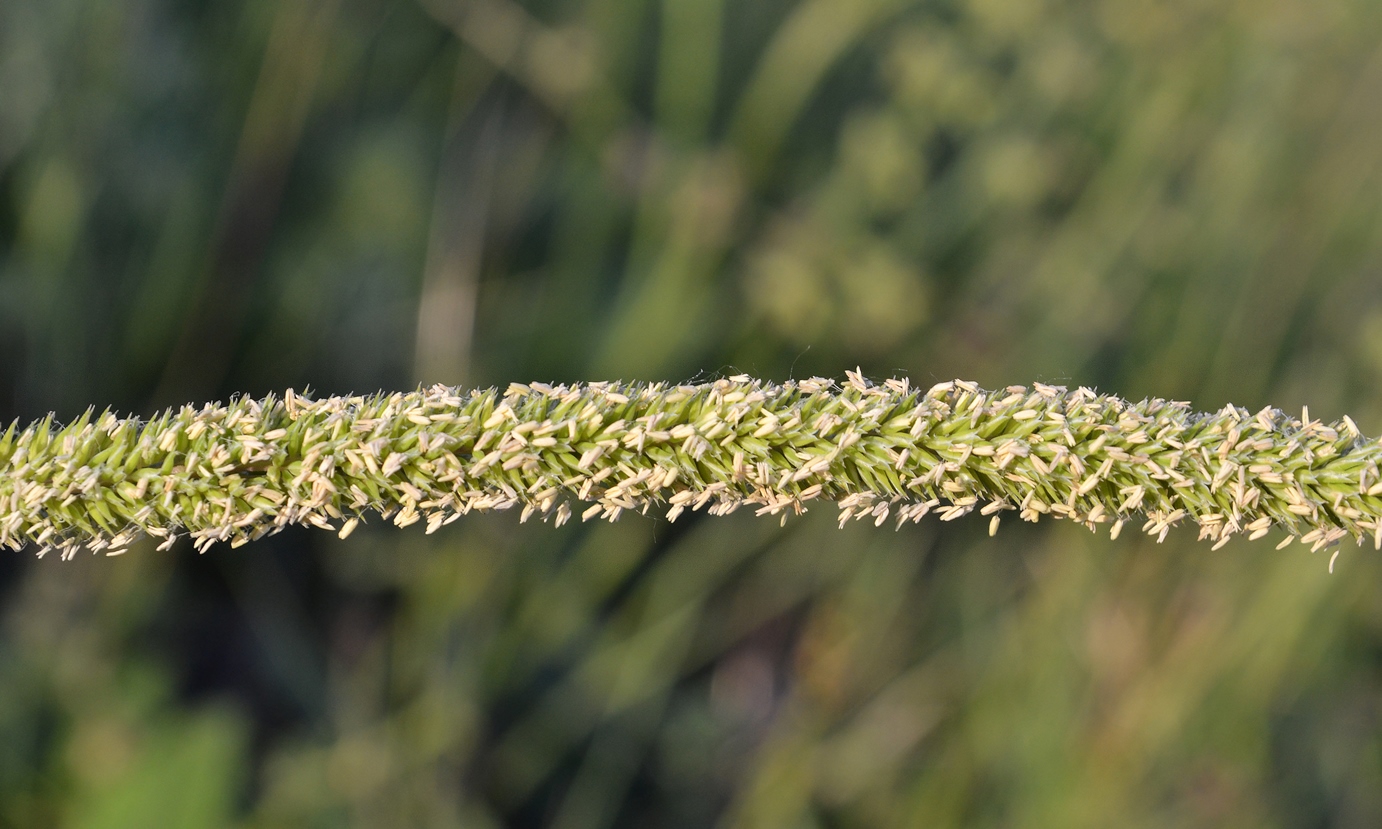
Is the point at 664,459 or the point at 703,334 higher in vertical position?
the point at 703,334

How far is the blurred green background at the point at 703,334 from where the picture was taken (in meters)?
3.17

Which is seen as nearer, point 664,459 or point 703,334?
point 664,459

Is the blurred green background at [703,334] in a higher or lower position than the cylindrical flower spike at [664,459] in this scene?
higher

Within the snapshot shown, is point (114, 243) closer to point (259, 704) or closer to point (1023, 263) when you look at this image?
point (259, 704)

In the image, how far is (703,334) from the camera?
3.69 metres

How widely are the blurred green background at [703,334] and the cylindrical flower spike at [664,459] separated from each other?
66.3 inches

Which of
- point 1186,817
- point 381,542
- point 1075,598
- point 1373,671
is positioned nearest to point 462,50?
point 381,542

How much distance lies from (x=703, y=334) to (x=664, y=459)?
7.65ft

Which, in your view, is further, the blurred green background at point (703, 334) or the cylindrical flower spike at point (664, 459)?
the blurred green background at point (703, 334)

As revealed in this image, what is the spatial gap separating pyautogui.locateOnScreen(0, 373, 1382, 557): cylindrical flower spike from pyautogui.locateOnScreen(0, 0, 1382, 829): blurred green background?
5.53 feet

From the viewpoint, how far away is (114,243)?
10.5 feet

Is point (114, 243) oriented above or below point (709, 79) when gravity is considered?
below

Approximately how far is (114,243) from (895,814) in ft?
10.6

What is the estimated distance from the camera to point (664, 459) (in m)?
1.39
